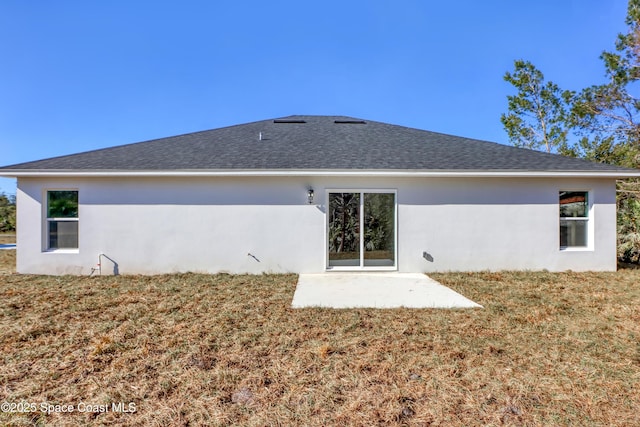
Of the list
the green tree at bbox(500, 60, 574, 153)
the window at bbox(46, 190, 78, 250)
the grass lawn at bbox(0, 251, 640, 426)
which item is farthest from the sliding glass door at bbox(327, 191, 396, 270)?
the green tree at bbox(500, 60, 574, 153)

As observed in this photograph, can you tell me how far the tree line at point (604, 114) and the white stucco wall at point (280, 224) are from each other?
5.38m

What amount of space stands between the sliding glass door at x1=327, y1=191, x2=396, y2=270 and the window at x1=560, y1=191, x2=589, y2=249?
507cm

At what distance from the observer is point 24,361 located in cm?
351

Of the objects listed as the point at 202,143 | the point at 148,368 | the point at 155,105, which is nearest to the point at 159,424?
the point at 148,368

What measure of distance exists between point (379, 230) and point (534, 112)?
19155 mm

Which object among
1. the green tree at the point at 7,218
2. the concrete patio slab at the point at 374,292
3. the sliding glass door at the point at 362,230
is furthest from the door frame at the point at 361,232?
the green tree at the point at 7,218

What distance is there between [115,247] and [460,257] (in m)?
9.79

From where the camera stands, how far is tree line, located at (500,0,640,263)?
486 inches

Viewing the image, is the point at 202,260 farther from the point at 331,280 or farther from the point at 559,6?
the point at 559,6

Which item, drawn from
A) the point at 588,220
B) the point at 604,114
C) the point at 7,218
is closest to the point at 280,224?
the point at 588,220

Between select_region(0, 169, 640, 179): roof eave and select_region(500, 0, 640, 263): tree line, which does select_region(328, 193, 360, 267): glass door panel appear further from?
select_region(500, 0, 640, 263): tree line

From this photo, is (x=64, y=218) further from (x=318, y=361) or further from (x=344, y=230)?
(x=318, y=361)

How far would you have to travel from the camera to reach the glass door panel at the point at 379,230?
8328 mm

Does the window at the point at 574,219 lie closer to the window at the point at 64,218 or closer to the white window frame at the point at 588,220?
the white window frame at the point at 588,220
